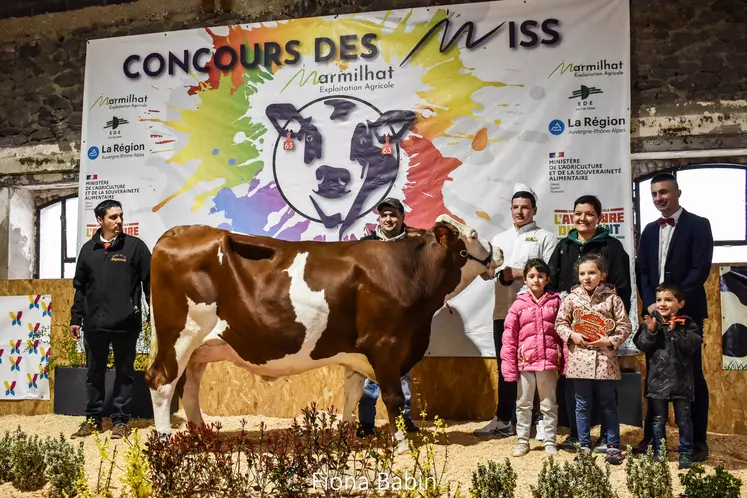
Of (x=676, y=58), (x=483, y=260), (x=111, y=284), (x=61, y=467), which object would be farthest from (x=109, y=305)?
(x=676, y=58)

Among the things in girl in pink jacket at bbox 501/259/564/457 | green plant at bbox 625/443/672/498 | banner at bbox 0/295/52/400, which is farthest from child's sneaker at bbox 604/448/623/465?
banner at bbox 0/295/52/400

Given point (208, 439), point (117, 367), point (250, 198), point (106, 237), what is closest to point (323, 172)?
point (250, 198)

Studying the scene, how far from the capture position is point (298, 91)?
6.68 meters

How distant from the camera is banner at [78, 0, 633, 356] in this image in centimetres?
612

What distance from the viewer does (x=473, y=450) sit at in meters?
4.84

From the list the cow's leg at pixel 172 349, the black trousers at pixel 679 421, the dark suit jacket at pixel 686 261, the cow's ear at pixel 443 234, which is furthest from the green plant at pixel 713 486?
the cow's leg at pixel 172 349

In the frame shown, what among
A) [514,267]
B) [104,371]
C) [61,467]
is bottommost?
[61,467]

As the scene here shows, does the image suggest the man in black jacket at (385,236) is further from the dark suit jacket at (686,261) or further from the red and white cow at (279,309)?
the dark suit jacket at (686,261)

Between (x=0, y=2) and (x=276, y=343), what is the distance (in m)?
6.23

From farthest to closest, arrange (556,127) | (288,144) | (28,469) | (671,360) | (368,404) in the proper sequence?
1. (288,144)
2. (556,127)
3. (368,404)
4. (671,360)
5. (28,469)

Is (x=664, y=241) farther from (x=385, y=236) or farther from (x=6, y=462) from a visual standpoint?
(x=6, y=462)

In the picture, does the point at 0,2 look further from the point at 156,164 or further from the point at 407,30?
the point at 407,30

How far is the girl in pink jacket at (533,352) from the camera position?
4.65 m

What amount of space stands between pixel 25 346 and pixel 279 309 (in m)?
3.45
